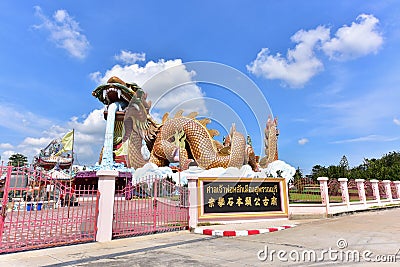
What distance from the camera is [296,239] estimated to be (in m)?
4.96

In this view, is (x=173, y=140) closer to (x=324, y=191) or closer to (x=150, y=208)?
(x=324, y=191)

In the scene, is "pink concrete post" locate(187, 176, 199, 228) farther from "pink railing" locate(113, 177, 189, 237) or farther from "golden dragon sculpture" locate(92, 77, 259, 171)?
"golden dragon sculpture" locate(92, 77, 259, 171)

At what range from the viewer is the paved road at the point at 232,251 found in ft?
11.5

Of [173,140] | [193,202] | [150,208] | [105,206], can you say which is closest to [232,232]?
[193,202]

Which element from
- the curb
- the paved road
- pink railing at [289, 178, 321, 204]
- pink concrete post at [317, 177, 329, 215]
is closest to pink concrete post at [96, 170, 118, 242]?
the paved road

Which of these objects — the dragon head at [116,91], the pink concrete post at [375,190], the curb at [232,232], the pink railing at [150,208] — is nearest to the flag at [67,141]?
the dragon head at [116,91]

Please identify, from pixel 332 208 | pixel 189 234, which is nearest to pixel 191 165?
pixel 332 208

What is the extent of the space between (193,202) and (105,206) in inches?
90.5

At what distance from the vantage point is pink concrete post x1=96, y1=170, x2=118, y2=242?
5.02 metres

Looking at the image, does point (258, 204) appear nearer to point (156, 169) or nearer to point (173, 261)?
point (173, 261)

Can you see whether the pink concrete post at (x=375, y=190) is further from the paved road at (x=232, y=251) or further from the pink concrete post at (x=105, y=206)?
the pink concrete post at (x=105, y=206)

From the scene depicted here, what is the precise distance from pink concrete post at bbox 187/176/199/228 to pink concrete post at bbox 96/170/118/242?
A: 208 centimetres

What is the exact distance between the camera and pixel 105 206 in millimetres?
5145

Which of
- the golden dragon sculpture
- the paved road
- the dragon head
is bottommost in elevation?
the paved road
